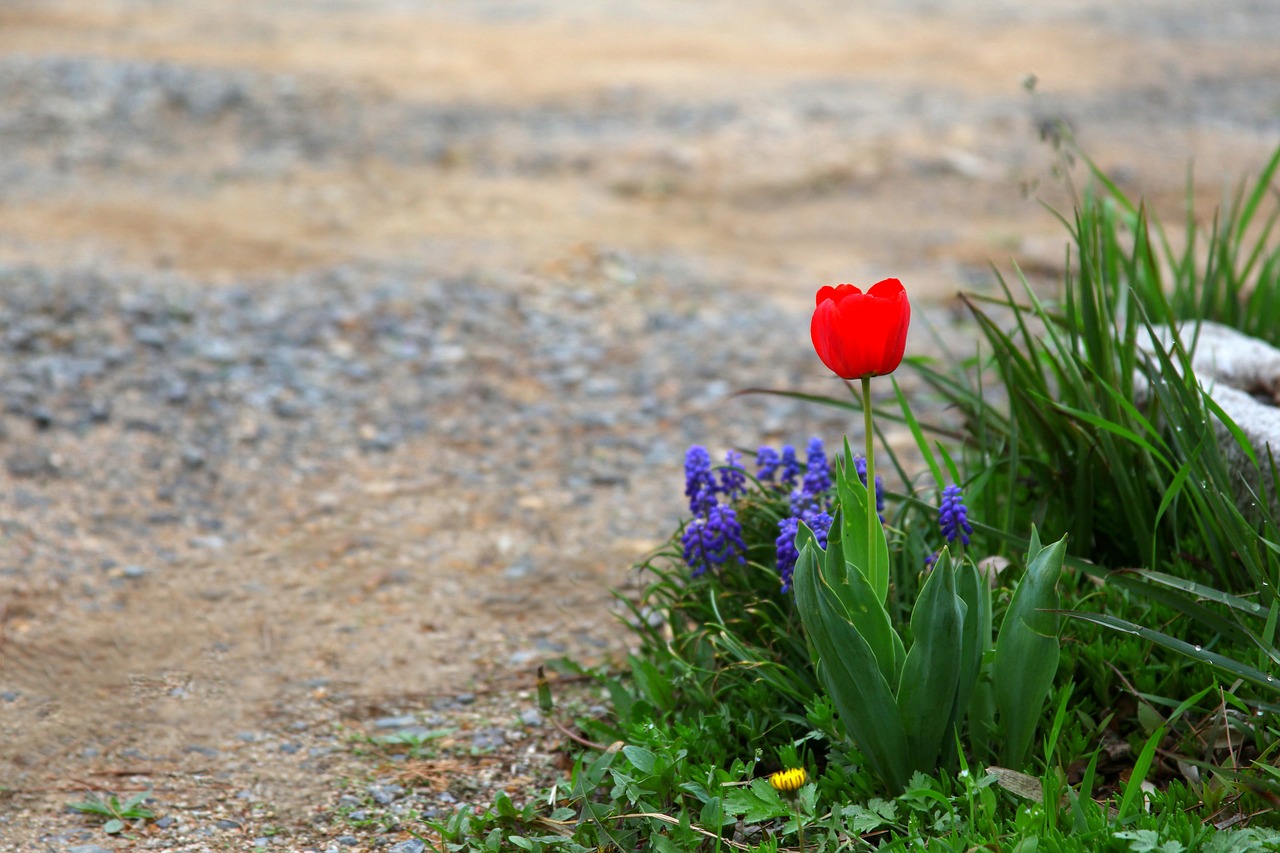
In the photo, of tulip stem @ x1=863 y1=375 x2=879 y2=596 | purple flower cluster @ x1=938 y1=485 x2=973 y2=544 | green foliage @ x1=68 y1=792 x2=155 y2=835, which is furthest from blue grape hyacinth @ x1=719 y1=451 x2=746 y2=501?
green foliage @ x1=68 y1=792 x2=155 y2=835

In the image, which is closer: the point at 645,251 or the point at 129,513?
the point at 129,513

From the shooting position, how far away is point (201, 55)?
785 cm

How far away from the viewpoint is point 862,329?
1.70 metres

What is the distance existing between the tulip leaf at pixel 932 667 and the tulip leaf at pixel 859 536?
0.28ft

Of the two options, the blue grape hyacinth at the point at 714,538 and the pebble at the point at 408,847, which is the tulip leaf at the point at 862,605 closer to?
the blue grape hyacinth at the point at 714,538

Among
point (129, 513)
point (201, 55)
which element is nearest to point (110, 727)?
point (129, 513)

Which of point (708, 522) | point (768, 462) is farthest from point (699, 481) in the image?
point (768, 462)

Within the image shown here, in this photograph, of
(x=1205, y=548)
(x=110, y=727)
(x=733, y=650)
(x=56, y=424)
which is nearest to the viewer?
(x=733, y=650)

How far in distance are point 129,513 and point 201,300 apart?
1.47 metres

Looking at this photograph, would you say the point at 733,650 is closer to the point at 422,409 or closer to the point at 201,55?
the point at 422,409

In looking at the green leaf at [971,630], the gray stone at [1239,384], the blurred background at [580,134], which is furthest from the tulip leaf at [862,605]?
the blurred background at [580,134]

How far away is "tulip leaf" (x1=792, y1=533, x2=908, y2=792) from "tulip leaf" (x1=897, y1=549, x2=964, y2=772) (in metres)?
0.03

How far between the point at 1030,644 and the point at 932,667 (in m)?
0.17

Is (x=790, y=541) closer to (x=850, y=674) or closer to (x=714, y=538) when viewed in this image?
(x=714, y=538)
